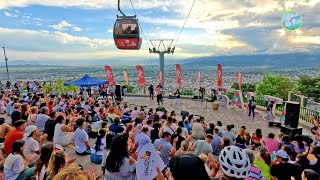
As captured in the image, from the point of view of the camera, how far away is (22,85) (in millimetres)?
24703

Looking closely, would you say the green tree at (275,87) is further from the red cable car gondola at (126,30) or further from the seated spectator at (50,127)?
the seated spectator at (50,127)

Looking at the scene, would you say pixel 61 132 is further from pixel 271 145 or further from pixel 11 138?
pixel 271 145

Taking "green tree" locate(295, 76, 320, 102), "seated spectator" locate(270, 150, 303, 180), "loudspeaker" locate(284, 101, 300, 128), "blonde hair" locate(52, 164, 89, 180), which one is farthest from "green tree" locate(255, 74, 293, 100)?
"blonde hair" locate(52, 164, 89, 180)

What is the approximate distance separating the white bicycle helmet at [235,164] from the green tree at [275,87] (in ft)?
110

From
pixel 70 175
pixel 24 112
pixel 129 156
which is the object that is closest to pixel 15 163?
pixel 129 156

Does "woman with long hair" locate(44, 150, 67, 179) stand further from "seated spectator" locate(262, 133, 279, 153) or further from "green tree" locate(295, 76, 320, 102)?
"green tree" locate(295, 76, 320, 102)

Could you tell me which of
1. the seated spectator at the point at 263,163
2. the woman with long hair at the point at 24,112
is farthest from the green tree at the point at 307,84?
the woman with long hair at the point at 24,112

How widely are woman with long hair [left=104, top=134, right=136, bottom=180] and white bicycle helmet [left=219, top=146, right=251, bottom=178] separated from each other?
1.66 meters

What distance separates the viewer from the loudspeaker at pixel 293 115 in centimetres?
1179

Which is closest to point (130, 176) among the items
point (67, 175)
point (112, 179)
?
point (112, 179)

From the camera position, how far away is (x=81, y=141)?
24.7ft

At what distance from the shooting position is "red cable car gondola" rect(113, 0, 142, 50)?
16.8 metres

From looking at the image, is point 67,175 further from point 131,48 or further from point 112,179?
point 131,48

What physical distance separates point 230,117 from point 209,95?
7.27 meters
